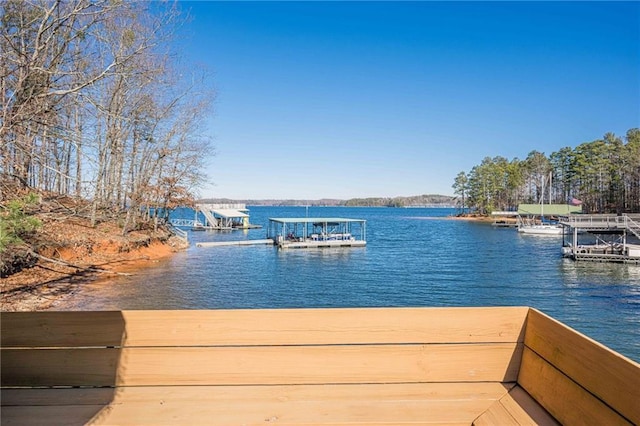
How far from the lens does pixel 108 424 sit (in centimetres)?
220

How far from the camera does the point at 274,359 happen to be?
96.5 inches

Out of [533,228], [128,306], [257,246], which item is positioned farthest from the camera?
[533,228]

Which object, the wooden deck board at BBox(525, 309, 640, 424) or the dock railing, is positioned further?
the dock railing

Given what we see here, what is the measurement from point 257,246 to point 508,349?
3190 cm

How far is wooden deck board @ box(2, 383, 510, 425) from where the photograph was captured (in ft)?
7.29

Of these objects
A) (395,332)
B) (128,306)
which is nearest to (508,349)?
(395,332)

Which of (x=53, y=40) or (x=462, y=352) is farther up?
(x=53, y=40)

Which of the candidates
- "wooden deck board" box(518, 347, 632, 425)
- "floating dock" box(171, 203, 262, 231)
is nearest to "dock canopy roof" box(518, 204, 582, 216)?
"floating dock" box(171, 203, 262, 231)

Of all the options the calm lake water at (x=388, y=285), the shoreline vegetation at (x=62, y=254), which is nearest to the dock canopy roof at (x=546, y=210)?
the calm lake water at (x=388, y=285)

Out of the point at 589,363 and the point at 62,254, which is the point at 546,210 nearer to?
the point at 62,254

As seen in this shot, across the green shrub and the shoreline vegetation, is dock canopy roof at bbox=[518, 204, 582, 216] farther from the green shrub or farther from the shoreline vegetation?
the green shrub

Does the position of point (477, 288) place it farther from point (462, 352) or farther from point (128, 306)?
point (462, 352)

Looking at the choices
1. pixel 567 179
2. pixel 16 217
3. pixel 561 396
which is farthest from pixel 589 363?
pixel 567 179

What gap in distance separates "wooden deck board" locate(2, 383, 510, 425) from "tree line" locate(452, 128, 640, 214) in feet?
217
